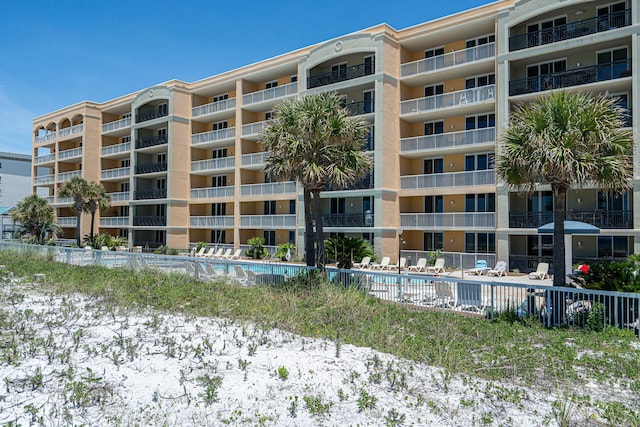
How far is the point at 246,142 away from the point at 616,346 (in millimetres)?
33654

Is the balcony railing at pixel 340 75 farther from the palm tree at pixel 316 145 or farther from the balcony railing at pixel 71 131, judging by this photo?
the balcony railing at pixel 71 131

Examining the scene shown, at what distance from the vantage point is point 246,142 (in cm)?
3956

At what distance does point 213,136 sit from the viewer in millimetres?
42000

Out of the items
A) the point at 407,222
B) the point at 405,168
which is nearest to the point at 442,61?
the point at 405,168

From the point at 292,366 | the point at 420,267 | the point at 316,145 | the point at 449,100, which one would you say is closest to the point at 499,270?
the point at 420,267

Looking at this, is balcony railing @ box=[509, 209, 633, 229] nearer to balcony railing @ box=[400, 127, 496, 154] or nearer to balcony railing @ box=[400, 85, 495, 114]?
balcony railing @ box=[400, 127, 496, 154]

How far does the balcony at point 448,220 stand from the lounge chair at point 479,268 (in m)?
2.19

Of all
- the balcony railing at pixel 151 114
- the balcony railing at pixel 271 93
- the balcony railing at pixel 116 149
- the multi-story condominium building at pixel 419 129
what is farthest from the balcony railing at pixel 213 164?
the balcony railing at pixel 116 149

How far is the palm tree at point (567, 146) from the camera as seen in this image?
12766 millimetres

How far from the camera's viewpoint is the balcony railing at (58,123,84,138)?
52672mm

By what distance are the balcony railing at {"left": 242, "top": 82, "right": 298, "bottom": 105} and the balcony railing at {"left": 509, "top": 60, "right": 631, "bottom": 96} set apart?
15958 mm

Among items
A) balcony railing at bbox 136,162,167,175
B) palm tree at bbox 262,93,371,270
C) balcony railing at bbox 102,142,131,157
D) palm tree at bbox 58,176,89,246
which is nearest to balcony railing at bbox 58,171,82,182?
balcony railing at bbox 102,142,131,157

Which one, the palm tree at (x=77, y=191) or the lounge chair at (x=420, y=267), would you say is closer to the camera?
the lounge chair at (x=420, y=267)

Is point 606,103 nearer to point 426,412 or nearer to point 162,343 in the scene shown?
point 426,412
